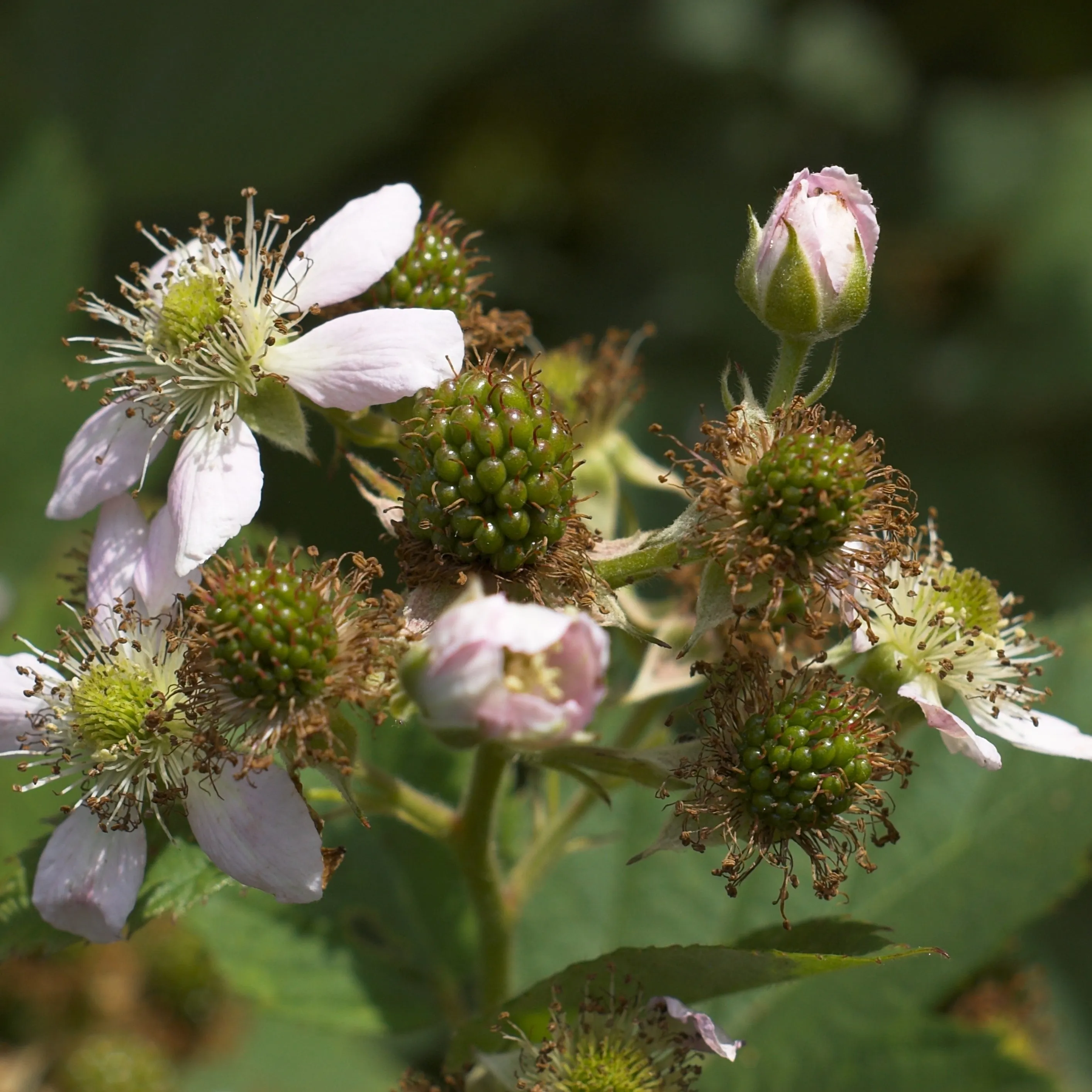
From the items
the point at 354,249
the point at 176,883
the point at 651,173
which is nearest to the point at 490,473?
the point at 354,249

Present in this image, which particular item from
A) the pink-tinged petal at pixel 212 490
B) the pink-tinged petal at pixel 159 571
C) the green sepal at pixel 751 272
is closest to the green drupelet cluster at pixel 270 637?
Answer: the pink-tinged petal at pixel 212 490

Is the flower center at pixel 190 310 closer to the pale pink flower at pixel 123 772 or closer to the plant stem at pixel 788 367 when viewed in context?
the pale pink flower at pixel 123 772

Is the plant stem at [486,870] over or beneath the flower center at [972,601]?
beneath

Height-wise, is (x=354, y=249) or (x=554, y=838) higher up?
(x=354, y=249)

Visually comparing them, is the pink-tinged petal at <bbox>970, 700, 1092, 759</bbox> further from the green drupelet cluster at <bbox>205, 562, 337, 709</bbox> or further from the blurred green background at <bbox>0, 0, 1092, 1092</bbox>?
the blurred green background at <bbox>0, 0, 1092, 1092</bbox>

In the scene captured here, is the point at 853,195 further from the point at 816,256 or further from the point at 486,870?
the point at 486,870

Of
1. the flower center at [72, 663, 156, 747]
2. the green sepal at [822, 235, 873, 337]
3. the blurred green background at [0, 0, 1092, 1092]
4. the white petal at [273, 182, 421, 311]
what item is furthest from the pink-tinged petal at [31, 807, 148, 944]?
the blurred green background at [0, 0, 1092, 1092]
